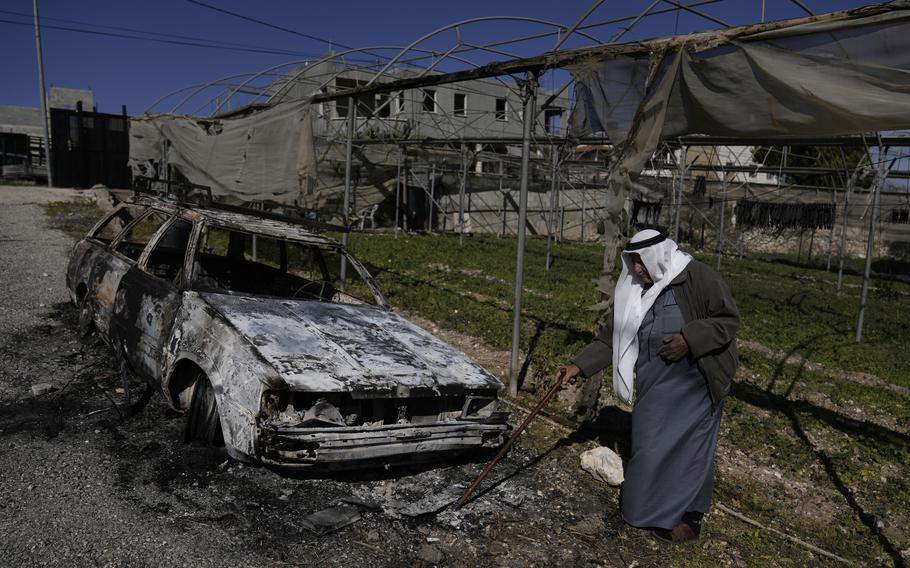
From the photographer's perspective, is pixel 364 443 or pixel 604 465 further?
pixel 604 465

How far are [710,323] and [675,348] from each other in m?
0.22

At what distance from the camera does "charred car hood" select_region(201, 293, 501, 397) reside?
130 inches

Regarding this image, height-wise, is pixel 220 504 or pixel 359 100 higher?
pixel 359 100

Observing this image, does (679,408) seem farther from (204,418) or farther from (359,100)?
(359,100)

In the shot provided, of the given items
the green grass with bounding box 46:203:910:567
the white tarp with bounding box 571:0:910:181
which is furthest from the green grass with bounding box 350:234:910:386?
the white tarp with bounding box 571:0:910:181

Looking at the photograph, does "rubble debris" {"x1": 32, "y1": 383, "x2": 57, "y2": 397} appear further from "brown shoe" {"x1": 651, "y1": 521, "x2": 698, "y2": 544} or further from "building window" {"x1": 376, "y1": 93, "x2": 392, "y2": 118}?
"building window" {"x1": 376, "y1": 93, "x2": 392, "y2": 118}

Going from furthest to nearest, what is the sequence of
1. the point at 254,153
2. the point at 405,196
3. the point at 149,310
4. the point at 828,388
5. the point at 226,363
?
the point at 405,196 → the point at 254,153 → the point at 828,388 → the point at 149,310 → the point at 226,363

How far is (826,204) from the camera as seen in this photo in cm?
1689

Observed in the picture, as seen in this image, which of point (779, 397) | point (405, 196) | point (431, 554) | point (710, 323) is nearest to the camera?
point (431, 554)

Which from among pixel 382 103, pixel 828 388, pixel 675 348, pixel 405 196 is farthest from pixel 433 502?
pixel 405 196

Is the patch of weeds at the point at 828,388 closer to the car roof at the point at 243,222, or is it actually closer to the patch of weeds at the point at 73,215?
the car roof at the point at 243,222

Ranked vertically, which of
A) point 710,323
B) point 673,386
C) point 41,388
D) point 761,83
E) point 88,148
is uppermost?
point 88,148

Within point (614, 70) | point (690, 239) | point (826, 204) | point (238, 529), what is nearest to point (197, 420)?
point (238, 529)

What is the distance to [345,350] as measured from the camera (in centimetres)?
369
